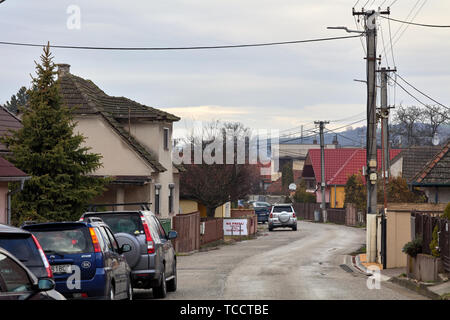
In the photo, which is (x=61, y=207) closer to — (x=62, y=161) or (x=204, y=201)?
(x=62, y=161)

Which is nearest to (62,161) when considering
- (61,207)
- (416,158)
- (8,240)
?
(61,207)

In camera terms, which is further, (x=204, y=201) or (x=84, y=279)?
(x=204, y=201)

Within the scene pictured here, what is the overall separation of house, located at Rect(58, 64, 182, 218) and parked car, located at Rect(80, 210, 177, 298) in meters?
19.7

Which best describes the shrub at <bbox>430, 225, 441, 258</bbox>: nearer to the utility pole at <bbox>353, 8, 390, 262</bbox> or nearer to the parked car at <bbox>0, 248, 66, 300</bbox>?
the utility pole at <bbox>353, 8, 390, 262</bbox>

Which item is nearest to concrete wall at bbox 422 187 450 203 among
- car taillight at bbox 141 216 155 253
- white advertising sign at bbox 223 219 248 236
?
white advertising sign at bbox 223 219 248 236

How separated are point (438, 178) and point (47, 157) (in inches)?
605

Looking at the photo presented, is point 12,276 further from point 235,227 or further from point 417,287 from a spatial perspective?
point 235,227

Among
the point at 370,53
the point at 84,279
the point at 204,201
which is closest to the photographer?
the point at 84,279

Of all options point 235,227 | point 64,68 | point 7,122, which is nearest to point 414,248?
point 7,122

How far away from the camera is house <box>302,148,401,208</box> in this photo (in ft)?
289
